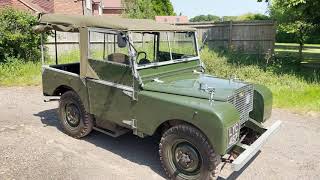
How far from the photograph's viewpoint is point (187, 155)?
16.5 feet

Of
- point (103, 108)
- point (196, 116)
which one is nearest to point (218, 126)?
point (196, 116)

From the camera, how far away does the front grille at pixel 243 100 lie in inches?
207

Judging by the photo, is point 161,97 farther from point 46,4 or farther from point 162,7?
point 162,7

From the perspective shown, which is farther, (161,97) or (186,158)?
(161,97)

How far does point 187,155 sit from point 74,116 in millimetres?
2731

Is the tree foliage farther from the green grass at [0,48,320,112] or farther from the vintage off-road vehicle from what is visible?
the vintage off-road vehicle

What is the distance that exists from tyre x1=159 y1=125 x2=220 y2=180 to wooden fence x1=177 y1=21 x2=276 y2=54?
35.6 feet

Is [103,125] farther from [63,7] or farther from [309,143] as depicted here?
[63,7]

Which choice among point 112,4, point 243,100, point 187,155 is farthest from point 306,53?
point 112,4

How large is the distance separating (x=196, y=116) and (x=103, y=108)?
6.22ft

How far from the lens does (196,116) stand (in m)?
4.74

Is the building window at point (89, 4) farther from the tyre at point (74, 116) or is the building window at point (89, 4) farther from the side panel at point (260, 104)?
the side panel at point (260, 104)

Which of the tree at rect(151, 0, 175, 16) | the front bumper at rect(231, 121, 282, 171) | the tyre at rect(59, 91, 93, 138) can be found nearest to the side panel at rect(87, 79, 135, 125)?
the tyre at rect(59, 91, 93, 138)

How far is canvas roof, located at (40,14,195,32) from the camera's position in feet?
18.5
